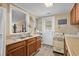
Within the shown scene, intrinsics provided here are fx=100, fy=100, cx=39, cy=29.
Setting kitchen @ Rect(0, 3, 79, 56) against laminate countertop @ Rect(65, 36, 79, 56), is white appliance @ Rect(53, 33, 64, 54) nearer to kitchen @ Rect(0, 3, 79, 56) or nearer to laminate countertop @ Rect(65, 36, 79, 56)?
kitchen @ Rect(0, 3, 79, 56)

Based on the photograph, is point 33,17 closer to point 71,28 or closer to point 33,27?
point 33,27

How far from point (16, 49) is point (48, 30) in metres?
1.72

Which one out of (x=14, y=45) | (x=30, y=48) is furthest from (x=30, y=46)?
(x=14, y=45)

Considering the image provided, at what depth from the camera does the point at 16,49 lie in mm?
1905

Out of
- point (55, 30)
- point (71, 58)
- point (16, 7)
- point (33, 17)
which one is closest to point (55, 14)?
point (55, 30)

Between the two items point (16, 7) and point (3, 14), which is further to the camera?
point (16, 7)

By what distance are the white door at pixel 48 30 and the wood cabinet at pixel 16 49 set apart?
1.24 m

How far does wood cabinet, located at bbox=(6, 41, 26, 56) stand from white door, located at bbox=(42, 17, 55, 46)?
4.06 feet

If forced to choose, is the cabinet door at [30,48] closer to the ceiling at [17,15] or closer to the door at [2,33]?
the ceiling at [17,15]

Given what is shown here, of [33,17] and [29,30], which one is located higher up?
[33,17]

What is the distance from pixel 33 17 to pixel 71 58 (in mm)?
2476

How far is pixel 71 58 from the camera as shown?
2.95 ft

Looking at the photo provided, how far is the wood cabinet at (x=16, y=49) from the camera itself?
1685 millimetres

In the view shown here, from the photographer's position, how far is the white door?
3.27 m
